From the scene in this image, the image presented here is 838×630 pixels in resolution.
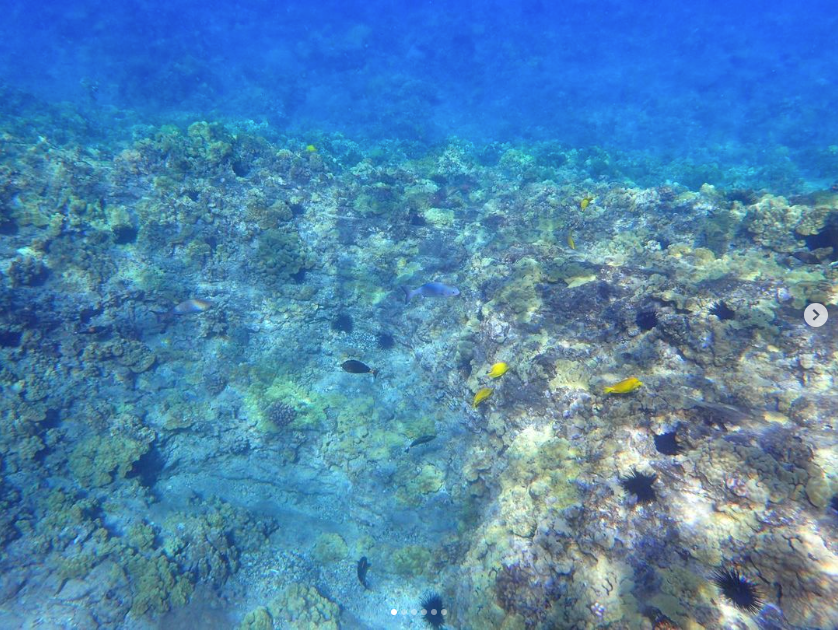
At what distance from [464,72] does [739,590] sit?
42743 millimetres

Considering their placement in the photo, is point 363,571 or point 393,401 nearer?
point 363,571

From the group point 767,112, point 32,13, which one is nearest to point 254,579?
point 767,112

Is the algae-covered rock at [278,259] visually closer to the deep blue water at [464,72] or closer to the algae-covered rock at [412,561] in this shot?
the algae-covered rock at [412,561]

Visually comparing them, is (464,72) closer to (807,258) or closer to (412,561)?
(807,258)

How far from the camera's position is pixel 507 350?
6.72m

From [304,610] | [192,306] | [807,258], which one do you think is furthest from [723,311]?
[192,306]

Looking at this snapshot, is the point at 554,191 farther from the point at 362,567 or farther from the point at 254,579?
the point at 254,579

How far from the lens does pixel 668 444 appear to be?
4270 millimetres

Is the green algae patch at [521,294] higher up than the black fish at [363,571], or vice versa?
the green algae patch at [521,294]

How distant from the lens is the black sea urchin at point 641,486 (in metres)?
4.08

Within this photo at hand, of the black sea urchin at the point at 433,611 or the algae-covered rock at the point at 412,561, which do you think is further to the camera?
the algae-covered rock at the point at 412,561

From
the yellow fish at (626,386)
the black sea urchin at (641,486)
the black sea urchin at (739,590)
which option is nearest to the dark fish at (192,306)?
the yellow fish at (626,386)

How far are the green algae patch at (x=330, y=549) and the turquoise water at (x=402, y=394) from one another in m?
0.05

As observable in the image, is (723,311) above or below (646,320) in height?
above
